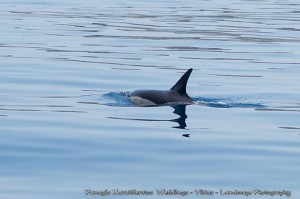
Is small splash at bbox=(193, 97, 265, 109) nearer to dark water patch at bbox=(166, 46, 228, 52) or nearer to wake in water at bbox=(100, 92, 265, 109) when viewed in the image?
wake in water at bbox=(100, 92, 265, 109)

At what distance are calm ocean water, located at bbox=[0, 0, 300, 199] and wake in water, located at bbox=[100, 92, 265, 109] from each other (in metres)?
0.02

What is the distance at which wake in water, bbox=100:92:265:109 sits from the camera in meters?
16.3

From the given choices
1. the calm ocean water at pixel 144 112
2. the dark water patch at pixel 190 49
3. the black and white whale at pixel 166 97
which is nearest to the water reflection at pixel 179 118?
the calm ocean water at pixel 144 112

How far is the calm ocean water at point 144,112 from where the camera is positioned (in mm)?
10867

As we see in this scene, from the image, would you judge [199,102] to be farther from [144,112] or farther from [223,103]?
[144,112]

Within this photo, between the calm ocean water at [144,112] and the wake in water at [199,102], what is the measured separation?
0.02 m

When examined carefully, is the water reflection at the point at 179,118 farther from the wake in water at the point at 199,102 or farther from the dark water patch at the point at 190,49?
the dark water patch at the point at 190,49

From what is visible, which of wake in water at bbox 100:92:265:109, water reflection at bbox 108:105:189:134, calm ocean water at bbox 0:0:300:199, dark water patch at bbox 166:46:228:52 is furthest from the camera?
dark water patch at bbox 166:46:228:52

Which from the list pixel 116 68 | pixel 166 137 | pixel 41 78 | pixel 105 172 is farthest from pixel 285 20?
pixel 105 172

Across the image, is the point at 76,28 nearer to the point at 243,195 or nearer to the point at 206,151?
the point at 206,151

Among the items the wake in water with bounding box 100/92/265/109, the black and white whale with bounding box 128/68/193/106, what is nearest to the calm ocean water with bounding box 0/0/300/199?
the wake in water with bounding box 100/92/265/109

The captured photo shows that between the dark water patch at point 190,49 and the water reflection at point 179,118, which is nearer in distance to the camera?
the water reflection at point 179,118

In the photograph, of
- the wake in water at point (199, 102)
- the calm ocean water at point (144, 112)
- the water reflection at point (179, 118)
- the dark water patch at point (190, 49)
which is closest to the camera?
the calm ocean water at point (144, 112)

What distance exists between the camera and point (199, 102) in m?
16.8
